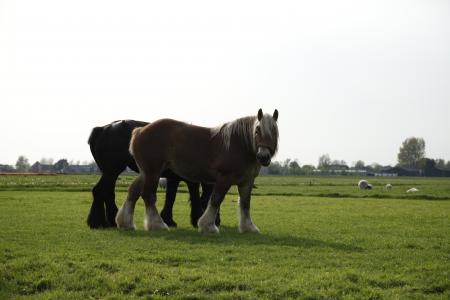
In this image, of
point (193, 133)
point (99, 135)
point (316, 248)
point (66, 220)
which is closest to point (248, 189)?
point (193, 133)

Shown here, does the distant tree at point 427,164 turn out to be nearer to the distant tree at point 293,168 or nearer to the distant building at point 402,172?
the distant building at point 402,172

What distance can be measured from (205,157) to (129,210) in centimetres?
249

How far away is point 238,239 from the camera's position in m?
10.1

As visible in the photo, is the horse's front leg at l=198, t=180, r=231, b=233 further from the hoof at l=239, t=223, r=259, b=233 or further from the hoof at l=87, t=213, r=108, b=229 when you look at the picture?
the hoof at l=87, t=213, r=108, b=229

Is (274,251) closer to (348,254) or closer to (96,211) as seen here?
(348,254)

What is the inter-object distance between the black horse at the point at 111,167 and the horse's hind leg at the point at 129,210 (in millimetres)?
587

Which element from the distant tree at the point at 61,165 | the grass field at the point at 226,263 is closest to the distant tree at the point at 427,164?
the distant tree at the point at 61,165

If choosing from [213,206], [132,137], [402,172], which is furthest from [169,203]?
[402,172]

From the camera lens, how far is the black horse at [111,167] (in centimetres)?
1244

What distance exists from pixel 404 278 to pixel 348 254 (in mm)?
1819

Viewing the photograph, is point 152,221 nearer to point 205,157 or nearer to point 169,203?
point 169,203

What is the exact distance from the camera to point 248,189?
11234mm

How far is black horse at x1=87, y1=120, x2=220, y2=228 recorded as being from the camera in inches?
490

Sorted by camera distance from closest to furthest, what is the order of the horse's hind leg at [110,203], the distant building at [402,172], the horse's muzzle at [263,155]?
the horse's muzzle at [263,155], the horse's hind leg at [110,203], the distant building at [402,172]
